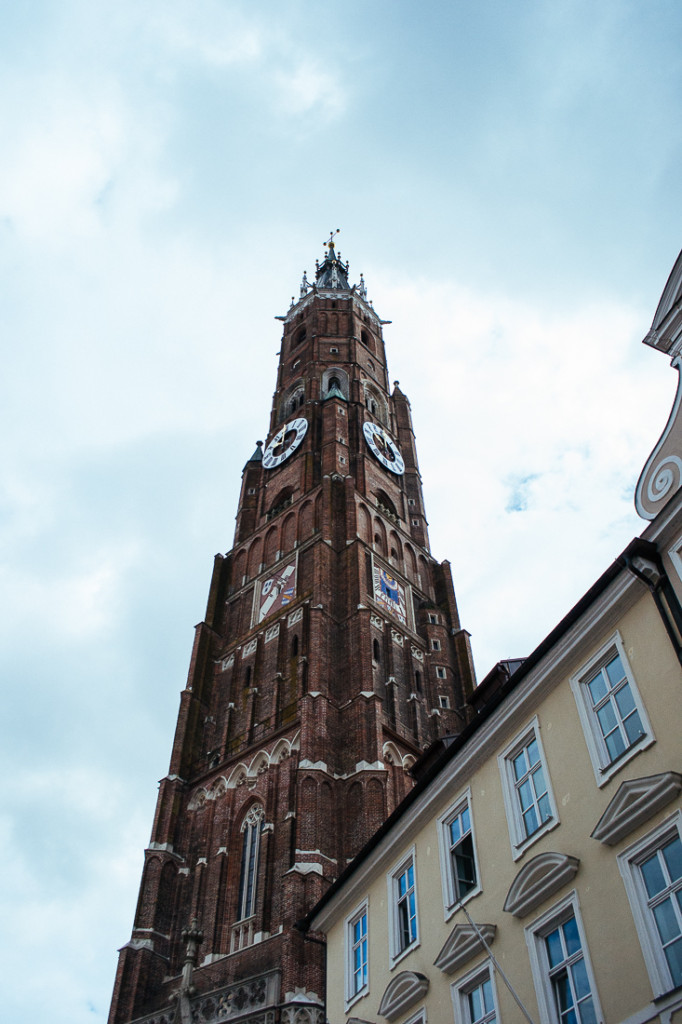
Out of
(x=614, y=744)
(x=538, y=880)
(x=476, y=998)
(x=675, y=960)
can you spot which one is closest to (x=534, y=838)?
(x=538, y=880)

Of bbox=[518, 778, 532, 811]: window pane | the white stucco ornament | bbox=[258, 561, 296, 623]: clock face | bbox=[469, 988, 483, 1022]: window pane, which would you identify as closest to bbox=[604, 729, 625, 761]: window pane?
bbox=[518, 778, 532, 811]: window pane

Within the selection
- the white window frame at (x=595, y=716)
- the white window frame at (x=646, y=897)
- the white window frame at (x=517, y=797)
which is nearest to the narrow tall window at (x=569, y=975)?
the white window frame at (x=646, y=897)

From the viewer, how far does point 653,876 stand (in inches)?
440

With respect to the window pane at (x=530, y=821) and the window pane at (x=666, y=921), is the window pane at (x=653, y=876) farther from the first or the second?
the window pane at (x=530, y=821)

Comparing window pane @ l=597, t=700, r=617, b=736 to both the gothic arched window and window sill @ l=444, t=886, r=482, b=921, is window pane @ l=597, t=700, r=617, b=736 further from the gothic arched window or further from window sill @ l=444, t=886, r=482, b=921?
the gothic arched window

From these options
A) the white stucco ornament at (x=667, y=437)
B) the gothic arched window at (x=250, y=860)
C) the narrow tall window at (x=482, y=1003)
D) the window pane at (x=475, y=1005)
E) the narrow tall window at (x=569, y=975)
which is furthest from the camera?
the gothic arched window at (x=250, y=860)

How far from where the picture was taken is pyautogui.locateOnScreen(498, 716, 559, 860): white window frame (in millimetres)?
13375

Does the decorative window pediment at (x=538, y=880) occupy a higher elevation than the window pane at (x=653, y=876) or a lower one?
higher

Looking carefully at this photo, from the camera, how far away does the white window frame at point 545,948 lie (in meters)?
11.7

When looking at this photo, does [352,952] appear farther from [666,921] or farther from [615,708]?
[666,921]

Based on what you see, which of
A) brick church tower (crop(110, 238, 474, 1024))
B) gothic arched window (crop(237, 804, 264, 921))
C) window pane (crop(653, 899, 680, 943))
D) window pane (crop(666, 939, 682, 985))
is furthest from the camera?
gothic arched window (crop(237, 804, 264, 921))

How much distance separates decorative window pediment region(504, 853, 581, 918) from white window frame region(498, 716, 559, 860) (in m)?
0.46

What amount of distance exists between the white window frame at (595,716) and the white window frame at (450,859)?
3.09m

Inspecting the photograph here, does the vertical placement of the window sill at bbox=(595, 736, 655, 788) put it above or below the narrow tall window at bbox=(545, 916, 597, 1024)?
above
